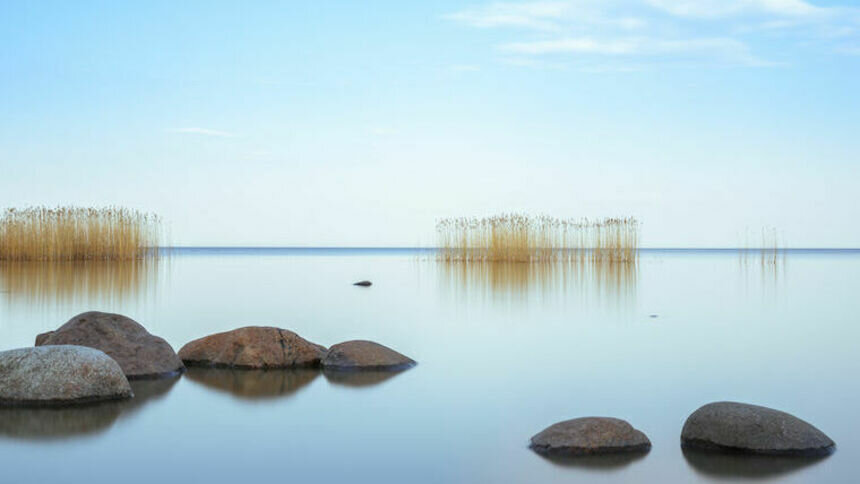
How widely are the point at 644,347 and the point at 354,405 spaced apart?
3.38 meters

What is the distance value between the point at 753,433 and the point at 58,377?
12.1 feet

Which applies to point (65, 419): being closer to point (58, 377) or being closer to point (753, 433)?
point (58, 377)

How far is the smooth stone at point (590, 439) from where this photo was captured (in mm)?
3648

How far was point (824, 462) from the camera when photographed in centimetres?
356

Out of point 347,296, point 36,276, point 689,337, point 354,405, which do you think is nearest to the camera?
point 354,405

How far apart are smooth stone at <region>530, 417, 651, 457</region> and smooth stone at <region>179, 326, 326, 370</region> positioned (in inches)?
108

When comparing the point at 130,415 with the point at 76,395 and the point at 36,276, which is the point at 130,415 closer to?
the point at 76,395

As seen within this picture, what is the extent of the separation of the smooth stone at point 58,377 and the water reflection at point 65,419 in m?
0.10

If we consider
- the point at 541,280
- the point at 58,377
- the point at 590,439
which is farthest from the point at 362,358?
the point at 541,280

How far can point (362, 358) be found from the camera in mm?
6008

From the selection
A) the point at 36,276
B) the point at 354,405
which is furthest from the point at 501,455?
the point at 36,276

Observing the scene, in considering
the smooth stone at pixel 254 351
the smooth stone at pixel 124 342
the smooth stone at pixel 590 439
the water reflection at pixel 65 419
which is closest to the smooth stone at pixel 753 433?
the smooth stone at pixel 590 439

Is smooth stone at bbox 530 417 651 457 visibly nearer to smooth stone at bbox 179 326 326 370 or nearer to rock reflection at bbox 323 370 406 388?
rock reflection at bbox 323 370 406 388

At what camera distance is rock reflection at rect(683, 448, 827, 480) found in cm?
342
